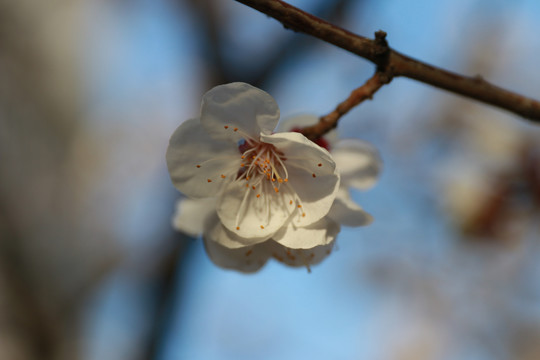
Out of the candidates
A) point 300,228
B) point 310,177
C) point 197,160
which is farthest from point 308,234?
point 197,160

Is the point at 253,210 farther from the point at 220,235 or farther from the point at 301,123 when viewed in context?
the point at 301,123

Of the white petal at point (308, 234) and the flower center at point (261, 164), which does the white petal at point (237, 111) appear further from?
the white petal at point (308, 234)

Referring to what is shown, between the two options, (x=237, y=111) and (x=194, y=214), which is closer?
(x=237, y=111)

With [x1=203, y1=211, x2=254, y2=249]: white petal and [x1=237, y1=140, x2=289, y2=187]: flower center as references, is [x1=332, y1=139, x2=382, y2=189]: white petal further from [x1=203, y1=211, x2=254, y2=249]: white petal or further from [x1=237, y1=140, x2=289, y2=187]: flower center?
[x1=203, y1=211, x2=254, y2=249]: white petal

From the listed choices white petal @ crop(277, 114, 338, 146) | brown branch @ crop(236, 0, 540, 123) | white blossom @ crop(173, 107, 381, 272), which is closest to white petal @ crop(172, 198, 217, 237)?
white blossom @ crop(173, 107, 381, 272)

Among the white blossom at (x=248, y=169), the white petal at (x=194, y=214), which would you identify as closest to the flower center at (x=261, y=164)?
the white blossom at (x=248, y=169)
